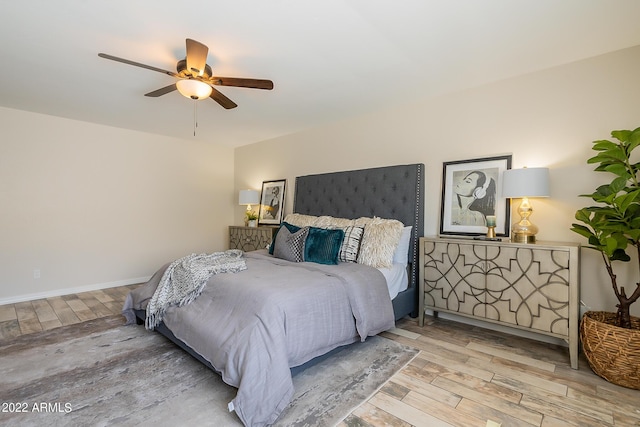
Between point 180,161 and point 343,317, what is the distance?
14.2 feet

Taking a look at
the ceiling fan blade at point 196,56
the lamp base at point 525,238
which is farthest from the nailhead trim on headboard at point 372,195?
the ceiling fan blade at point 196,56

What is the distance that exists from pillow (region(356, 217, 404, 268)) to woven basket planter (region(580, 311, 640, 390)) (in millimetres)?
1518

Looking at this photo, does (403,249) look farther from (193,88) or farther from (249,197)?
(249,197)

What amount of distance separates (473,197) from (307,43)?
6.99ft

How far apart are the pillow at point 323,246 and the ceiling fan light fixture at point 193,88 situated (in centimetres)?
160

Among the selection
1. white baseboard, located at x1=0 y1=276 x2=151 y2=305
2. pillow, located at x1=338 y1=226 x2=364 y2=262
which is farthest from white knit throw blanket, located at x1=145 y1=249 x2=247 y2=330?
white baseboard, located at x1=0 y1=276 x2=151 y2=305

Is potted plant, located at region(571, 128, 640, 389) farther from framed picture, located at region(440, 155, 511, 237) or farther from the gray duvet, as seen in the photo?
the gray duvet

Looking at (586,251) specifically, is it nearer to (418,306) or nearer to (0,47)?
(418,306)

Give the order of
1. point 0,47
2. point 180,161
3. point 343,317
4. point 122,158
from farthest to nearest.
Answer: point 180,161 < point 122,158 < point 0,47 < point 343,317

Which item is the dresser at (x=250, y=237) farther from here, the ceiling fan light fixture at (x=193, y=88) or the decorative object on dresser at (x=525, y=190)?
the decorative object on dresser at (x=525, y=190)

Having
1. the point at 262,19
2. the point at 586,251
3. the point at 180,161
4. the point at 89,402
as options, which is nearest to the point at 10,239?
the point at 180,161

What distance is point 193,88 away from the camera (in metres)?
2.42

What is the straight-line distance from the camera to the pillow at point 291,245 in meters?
2.98

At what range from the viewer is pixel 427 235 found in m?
3.37
